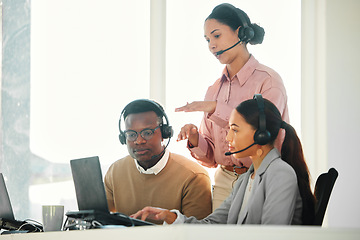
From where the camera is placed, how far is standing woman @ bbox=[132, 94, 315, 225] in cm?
184

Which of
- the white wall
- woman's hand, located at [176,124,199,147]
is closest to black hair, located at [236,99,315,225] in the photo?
woman's hand, located at [176,124,199,147]

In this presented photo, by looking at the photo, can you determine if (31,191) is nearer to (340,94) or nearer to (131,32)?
(131,32)

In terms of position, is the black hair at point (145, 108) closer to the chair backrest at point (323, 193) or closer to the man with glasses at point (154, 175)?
the man with glasses at point (154, 175)

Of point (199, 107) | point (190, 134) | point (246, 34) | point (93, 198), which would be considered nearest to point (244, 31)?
point (246, 34)

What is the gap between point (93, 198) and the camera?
1888 millimetres

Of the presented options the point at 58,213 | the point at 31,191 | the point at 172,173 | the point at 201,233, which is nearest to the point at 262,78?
the point at 172,173

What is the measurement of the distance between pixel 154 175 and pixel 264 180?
75 cm

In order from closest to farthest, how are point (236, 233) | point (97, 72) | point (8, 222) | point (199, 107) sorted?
point (236, 233)
point (8, 222)
point (199, 107)
point (97, 72)

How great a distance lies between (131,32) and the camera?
11.9 ft

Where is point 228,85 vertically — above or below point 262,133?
above

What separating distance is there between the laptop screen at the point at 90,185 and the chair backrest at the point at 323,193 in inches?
28.5

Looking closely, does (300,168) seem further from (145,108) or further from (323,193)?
(145,108)

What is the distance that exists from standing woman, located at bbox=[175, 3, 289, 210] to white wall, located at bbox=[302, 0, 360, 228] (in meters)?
1.00

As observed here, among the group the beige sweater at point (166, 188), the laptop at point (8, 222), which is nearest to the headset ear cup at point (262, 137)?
the beige sweater at point (166, 188)
